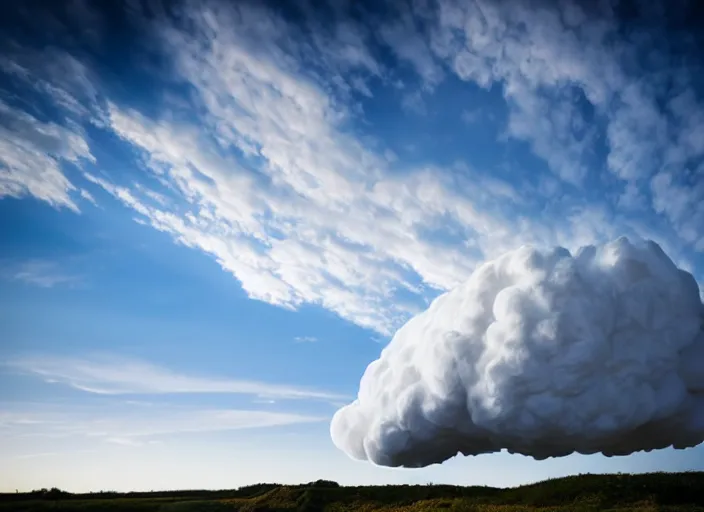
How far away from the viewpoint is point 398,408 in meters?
38.6

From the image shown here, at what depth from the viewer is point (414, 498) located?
126 feet

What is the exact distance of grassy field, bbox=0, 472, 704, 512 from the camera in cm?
3152

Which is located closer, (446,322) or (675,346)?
(675,346)

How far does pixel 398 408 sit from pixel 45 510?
23.4 m

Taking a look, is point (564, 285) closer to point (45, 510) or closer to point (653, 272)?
point (653, 272)

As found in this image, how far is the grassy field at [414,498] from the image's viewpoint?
31.5 m

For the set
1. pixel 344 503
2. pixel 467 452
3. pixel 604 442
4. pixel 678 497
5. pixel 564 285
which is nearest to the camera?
pixel 678 497

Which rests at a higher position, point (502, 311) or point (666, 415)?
point (502, 311)

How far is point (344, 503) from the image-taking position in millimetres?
38938

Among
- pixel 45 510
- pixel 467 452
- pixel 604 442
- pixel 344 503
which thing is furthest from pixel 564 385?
pixel 45 510

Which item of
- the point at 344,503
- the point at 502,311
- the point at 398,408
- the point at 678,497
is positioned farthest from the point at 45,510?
the point at 678,497

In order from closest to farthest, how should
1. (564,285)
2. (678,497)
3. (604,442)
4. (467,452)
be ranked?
(678,497) → (564,285) → (604,442) → (467,452)

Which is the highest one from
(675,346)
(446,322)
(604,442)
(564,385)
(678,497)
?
(446,322)

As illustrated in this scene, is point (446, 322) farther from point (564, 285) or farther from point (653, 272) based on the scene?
point (653, 272)
